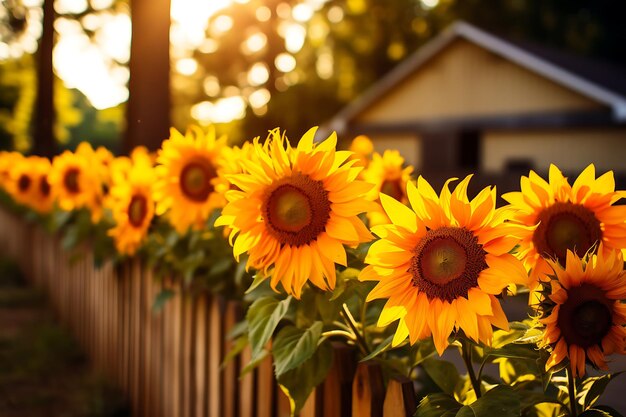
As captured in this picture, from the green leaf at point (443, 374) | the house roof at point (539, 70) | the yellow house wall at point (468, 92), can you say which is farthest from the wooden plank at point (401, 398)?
the yellow house wall at point (468, 92)

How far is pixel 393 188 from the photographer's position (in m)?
2.92

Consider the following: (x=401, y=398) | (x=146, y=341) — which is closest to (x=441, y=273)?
(x=401, y=398)

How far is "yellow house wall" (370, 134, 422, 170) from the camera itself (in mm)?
23156

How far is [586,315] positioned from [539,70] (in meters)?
19.7

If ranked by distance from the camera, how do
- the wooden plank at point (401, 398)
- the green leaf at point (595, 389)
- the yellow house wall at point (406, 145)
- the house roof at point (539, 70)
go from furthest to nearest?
the yellow house wall at point (406, 145), the house roof at point (539, 70), the wooden plank at point (401, 398), the green leaf at point (595, 389)

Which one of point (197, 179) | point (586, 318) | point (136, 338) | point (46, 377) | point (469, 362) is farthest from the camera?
point (46, 377)

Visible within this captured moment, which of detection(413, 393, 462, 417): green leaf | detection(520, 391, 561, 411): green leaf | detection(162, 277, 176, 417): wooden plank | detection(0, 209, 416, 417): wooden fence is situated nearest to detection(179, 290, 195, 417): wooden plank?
detection(0, 209, 416, 417): wooden fence

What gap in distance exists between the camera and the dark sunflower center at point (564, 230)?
1.71 m

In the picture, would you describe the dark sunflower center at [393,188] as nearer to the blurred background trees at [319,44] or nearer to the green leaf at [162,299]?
the green leaf at [162,299]

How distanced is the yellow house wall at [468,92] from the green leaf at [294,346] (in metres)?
18.7

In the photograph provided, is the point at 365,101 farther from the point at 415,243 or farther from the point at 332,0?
the point at 415,243

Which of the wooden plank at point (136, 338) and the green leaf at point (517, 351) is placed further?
the wooden plank at point (136, 338)

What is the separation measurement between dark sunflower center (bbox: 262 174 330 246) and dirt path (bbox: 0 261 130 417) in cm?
315

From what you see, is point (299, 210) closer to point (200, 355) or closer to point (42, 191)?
point (200, 355)
